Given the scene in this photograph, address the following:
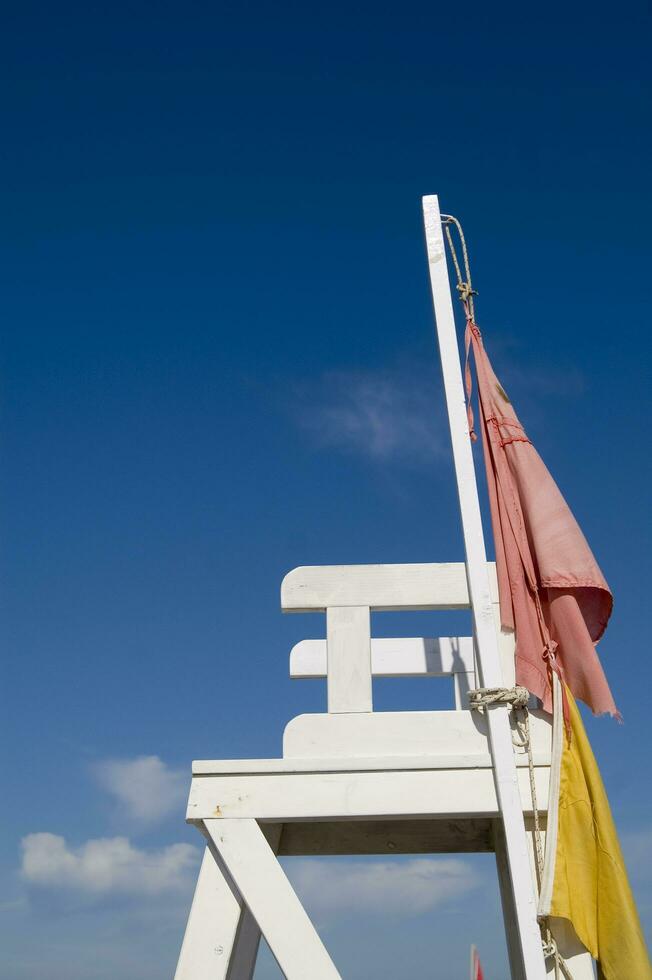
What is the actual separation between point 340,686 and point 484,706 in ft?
2.53

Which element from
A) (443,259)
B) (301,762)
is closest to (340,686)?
(301,762)

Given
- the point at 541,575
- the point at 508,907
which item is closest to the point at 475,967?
the point at 508,907

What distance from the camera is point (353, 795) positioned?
12.6 ft

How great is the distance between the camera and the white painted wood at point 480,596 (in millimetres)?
3322

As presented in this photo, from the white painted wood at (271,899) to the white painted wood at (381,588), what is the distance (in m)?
1.05

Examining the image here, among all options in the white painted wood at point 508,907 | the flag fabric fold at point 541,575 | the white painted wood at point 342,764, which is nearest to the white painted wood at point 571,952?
the white painted wood at point 508,907

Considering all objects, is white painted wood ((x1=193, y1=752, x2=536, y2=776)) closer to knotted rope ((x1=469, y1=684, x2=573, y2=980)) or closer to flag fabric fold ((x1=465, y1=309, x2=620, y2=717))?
knotted rope ((x1=469, y1=684, x2=573, y2=980))

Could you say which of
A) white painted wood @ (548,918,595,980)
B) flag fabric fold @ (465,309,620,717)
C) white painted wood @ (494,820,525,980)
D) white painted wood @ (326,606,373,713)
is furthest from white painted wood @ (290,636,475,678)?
white painted wood @ (548,918,595,980)

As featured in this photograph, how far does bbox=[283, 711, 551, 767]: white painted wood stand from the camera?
155 inches

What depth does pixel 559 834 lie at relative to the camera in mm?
3635

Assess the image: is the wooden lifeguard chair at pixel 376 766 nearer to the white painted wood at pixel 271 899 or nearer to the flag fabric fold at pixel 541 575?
the white painted wood at pixel 271 899

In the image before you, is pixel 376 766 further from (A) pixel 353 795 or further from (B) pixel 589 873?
(B) pixel 589 873

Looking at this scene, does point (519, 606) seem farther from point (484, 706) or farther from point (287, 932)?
point (287, 932)

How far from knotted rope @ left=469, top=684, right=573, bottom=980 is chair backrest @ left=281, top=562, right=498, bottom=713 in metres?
0.59
